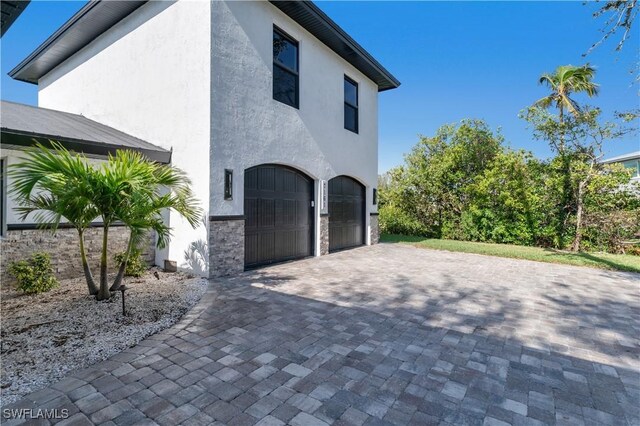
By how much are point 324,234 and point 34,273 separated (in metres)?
6.51

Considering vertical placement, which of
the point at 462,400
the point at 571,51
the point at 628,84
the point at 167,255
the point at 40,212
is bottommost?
the point at 462,400

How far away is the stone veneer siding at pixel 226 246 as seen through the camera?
245 inches

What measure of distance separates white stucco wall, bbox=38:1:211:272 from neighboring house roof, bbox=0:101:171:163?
1.48 ft

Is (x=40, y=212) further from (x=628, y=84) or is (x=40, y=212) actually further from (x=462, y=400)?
(x=628, y=84)

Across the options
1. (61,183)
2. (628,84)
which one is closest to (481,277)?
(628,84)

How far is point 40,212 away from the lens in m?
5.58

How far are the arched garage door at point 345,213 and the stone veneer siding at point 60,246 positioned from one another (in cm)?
591

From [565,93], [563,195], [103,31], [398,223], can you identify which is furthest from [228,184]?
[565,93]

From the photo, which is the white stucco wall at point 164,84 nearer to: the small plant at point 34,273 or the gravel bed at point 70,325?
the gravel bed at point 70,325

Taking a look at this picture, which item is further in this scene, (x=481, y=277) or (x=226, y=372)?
(x=481, y=277)

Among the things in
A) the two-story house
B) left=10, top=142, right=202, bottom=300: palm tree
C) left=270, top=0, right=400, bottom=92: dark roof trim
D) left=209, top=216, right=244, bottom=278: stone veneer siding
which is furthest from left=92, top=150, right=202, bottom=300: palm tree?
left=270, top=0, right=400, bottom=92: dark roof trim

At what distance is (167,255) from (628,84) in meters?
9.75

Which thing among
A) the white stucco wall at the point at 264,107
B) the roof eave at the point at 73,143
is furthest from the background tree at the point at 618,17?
the roof eave at the point at 73,143

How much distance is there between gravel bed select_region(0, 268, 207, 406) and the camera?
2.73 metres
